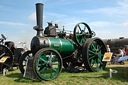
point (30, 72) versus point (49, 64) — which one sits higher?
point (49, 64)

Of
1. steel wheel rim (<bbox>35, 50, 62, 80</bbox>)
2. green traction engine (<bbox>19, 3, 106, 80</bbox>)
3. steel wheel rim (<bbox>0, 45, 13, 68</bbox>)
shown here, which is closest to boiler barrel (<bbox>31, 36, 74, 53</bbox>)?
green traction engine (<bbox>19, 3, 106, 80</bbox>)

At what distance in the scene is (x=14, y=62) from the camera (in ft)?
33.1

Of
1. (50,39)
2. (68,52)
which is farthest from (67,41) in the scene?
(50,39)

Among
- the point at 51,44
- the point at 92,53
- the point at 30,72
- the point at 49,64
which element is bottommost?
the point at 30,72

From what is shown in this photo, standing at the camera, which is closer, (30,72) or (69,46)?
(30,72)

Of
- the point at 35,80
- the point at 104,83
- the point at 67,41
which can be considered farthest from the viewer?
the point at 67,41

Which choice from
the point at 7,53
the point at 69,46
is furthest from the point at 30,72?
the point at 7,53

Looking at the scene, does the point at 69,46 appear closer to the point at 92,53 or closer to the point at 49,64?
the point at 92,53

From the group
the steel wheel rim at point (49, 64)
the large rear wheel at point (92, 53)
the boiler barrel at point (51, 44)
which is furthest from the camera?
the large rear wheel at point (92, 53)

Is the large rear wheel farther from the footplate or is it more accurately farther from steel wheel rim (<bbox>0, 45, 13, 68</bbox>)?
steel wheel rim (<bbox>0, 45, 13, 68</bbox>)

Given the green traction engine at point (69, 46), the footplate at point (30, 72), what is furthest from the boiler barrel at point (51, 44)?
the footplate at point (30, 72)

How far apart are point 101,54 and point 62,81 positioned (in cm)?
377

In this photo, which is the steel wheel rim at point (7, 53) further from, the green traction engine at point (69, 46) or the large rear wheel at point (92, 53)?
the large rear wheel at point (92, 53)

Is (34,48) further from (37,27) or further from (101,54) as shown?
(101,54)
